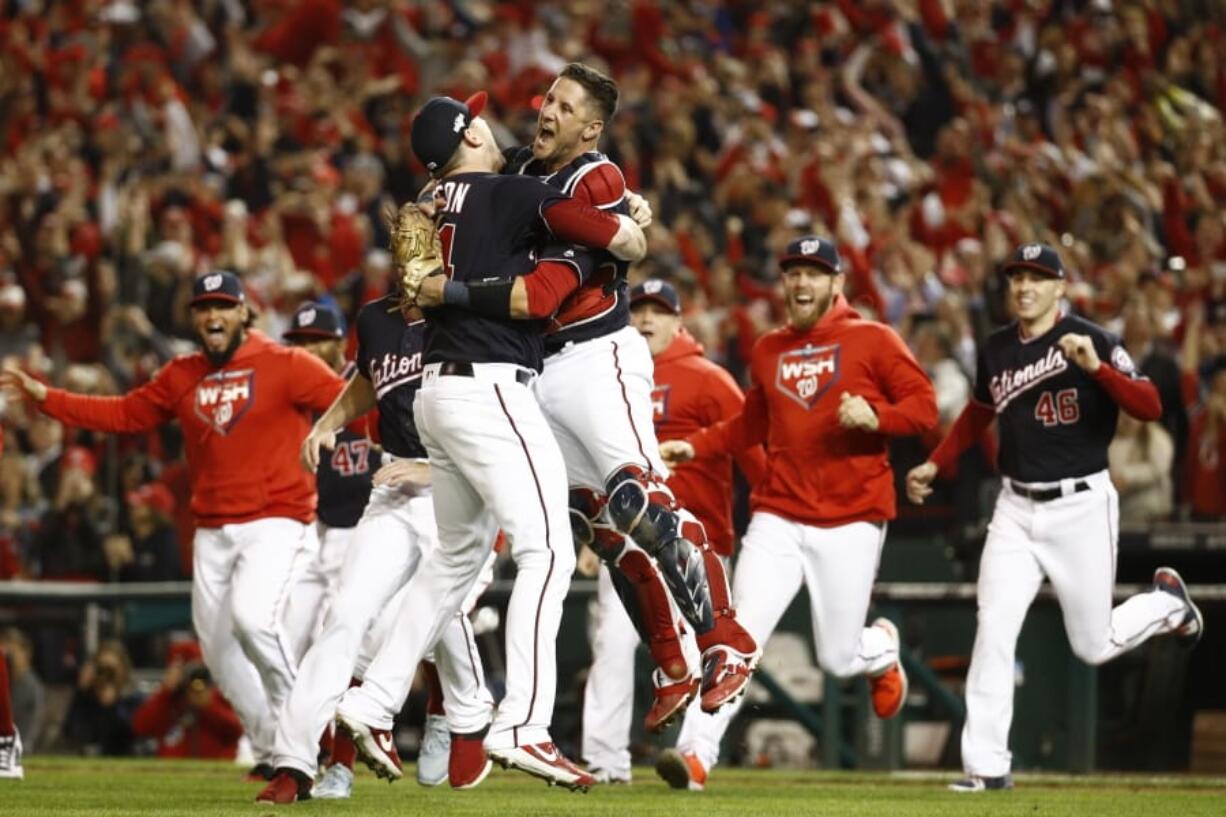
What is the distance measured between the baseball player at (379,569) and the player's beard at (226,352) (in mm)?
1260

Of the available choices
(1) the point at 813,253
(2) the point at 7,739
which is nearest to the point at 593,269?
(1) the point at 813,253

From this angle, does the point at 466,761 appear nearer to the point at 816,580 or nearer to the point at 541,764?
the point at 541,764

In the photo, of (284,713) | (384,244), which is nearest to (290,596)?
(284,713)

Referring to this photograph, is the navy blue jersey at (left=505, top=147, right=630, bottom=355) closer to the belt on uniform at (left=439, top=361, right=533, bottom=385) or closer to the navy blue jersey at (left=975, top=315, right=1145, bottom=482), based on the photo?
the belt on uniform at (left=439, top=361, right=533, bottom=385)

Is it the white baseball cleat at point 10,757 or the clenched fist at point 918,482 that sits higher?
the clenched fist at point 918,482

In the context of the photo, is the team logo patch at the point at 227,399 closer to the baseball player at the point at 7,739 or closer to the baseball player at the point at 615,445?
the baseball player at the point at 7,739

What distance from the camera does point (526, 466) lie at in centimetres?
709

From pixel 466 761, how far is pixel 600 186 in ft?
8.11

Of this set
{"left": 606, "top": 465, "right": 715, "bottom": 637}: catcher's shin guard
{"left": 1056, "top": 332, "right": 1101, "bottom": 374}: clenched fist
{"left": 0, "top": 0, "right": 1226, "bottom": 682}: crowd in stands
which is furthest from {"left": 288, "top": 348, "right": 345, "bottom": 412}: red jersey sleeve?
{"left": 0, "top": 0, "right": 1226, "bottom": 682}: crowd in stands

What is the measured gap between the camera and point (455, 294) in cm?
706

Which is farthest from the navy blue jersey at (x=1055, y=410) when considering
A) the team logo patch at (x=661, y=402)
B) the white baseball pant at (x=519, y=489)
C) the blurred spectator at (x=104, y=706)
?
the blurred spectator at (x=104, y=706)

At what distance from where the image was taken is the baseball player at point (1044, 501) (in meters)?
9.66

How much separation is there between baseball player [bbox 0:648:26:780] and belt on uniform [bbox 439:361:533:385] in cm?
358

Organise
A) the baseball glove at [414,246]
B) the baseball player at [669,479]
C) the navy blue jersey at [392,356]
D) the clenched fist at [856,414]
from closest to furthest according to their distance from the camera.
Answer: the baseball glove at [414,246], the navy blue jersey at [392,356], the clenched fist at [856,414], the baseball player at [669,479]
